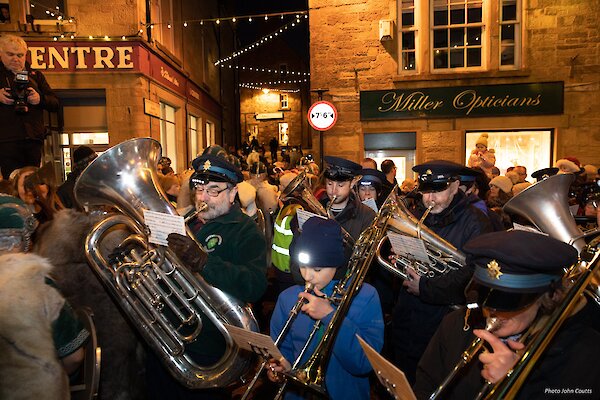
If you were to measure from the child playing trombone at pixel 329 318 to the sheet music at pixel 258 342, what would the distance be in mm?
343

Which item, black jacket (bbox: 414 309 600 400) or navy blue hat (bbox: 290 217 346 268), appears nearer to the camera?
black jacket (bbox: 414 309 600 400)

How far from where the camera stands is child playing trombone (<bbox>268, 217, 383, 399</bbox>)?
7.54ft

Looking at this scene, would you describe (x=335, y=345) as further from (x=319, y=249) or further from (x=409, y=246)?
(x=409, y=246)

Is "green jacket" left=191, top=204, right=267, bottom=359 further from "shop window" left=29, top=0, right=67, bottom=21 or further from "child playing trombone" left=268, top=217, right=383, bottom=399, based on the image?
"shop window" left=29, top=0, right=67, bottom=21

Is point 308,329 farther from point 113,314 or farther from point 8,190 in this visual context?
point 8,190

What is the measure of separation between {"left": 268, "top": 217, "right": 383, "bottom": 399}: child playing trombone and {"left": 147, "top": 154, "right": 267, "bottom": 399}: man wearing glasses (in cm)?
37

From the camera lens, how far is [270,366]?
7.06 ft

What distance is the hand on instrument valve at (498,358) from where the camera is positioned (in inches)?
62.6

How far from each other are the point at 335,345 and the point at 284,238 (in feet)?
7.24

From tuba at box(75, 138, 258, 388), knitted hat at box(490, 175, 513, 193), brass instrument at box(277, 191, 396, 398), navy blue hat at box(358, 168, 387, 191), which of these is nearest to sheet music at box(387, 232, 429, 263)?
brass instrument at box(277, 191, 396, 398)

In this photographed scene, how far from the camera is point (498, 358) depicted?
5.25 ft

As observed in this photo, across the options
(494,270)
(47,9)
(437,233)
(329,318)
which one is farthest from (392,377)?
(47,9)

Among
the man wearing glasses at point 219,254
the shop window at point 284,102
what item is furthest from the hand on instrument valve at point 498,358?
the shop window at point 284,102

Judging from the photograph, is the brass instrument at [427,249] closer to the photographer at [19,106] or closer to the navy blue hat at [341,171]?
the navy blue hat at [341,171]
